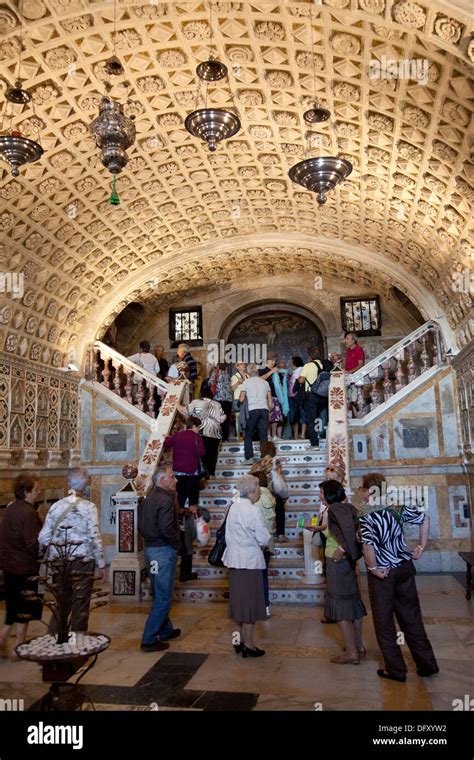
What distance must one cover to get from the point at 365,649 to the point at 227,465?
5585mm

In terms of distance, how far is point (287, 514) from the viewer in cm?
952

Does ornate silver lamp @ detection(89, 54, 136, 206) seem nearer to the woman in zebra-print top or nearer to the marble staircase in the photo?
the woman in zebra-print top

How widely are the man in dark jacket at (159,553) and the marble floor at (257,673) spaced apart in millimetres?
216

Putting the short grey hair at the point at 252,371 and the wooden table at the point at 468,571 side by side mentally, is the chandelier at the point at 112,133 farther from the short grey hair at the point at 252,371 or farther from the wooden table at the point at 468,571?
the wooden table at the point at 468,571

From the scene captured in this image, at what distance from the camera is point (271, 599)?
764 cm

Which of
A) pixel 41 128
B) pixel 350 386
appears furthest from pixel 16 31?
pixel 350 386

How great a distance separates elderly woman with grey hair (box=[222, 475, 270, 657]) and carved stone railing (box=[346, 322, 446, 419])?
21.1 ft

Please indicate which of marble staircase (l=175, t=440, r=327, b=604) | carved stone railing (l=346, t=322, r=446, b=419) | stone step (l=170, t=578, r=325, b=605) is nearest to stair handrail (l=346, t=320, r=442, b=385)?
carved stone railing (l=346, t=322, r=446, b=419)

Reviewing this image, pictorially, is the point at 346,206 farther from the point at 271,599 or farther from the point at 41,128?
the point at 271,599

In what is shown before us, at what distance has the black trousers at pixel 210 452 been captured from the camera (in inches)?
398

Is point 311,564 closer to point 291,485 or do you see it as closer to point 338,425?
point 291,485

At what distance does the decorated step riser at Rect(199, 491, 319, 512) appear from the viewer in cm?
957

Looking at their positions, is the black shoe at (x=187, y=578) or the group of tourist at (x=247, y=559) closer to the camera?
the group of tourist at (x=247, y=559)

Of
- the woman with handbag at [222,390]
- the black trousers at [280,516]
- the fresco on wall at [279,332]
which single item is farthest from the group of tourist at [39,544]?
the fresco on wall at [279,332]
